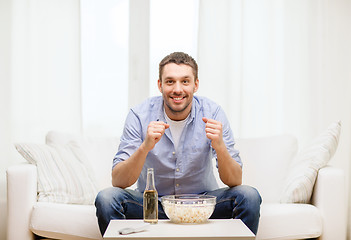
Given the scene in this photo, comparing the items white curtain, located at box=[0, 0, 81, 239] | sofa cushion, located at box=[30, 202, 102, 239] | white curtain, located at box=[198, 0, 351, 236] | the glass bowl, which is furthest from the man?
white curtain, located at box=[0, 0, 81, 239]

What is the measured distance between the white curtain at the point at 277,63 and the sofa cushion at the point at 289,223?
1297 millimetres

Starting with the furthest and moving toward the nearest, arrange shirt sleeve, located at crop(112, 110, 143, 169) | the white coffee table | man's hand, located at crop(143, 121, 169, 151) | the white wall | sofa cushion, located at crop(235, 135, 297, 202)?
the white wall < sofa cushion, located at crop(235, 135, 297, 202) < shirt sleeve, located at crop(112, 110, 143, 169) < man's hand, located at crop(143, 121, 169, 151) < the white coffee table

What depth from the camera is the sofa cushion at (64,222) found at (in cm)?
243

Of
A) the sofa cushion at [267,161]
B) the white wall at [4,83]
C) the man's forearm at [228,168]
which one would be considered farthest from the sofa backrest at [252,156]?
the white wall at [4,83]

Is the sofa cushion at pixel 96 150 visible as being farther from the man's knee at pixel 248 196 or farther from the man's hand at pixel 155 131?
the man's knee at pixel 248 196

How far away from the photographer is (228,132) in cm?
244

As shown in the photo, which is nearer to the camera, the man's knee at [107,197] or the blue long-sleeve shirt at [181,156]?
the man's knee at [107,197]

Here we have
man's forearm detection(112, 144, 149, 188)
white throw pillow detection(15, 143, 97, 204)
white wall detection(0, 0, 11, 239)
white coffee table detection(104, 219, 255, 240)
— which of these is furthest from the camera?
white wall detection(0, 0, 11, 239)

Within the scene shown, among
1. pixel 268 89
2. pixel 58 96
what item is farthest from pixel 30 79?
pixel 268 89

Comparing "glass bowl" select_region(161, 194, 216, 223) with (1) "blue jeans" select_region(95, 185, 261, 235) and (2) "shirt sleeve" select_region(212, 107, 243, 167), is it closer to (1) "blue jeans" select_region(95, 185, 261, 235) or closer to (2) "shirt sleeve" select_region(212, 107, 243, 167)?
(1) "blue jeans" select_region(95, 185, 261, 235)

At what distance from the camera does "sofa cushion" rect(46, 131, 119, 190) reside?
116 inches

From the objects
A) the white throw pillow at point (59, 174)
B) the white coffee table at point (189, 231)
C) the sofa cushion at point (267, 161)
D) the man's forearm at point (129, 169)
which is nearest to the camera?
the white coffee table at point (189, 231)

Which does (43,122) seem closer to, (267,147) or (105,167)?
(105,167)

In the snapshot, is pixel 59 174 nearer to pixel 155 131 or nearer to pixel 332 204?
pixel 155 131
